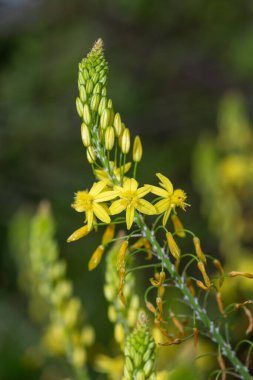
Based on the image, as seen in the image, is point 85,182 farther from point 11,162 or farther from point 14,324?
point 14,324

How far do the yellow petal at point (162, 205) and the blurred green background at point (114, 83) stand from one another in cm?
502

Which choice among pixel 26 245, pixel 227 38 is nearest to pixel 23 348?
pixel 26 245

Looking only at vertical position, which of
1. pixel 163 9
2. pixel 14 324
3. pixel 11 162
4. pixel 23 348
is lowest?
pixel 23 348

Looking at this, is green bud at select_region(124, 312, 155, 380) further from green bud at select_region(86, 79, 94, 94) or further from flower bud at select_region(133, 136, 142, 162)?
green bud at select_region(86, 79, 94, 94)

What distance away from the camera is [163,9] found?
40.3ft

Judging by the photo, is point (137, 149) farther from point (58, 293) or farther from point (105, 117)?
point (58, 293)

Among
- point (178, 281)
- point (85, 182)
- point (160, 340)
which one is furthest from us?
point (85, 182)

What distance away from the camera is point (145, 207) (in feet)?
5.53

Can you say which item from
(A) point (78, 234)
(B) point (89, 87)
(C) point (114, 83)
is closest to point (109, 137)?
(B) point (89, 87)

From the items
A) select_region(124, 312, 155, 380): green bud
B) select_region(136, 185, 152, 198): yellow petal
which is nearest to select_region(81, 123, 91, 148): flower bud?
select_region(136, 185, 152, 198): yellow petal

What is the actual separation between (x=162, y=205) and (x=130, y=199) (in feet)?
0.38

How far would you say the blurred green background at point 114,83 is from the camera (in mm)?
8883

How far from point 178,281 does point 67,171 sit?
310 inches

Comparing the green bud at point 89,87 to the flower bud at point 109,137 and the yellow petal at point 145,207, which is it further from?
the yellow petal at point 145,207
